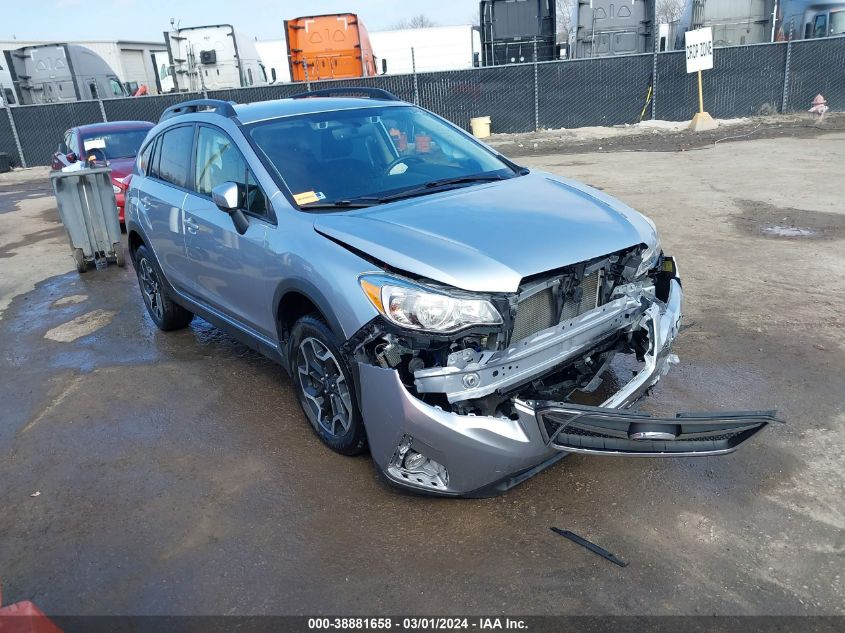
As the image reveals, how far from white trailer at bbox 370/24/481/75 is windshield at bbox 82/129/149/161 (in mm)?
26274

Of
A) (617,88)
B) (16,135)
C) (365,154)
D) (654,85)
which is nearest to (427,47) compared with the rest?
(617,88)

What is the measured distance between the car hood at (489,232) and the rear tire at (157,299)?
108 inches

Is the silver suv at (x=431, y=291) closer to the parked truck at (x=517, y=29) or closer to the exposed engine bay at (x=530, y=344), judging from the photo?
Result: the exposed engine bay at (x=530, y=344)

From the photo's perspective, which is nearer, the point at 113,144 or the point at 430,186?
the point at 430,186

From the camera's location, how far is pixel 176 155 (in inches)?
201

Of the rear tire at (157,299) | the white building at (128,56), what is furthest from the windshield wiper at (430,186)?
the white building at (128,56)

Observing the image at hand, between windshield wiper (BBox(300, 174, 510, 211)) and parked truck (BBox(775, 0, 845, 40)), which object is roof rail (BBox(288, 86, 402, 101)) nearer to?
windshield wiper (BBox(300, 174, 510, 211))

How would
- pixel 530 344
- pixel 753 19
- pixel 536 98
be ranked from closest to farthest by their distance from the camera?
1. pixel 530 344
2. pixel 536 98
3. pixel 753 19

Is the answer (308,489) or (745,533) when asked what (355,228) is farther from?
(745,533)

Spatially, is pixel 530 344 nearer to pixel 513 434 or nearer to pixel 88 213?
pixel 513 434

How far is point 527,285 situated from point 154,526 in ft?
7.23

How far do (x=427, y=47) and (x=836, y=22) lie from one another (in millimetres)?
20470

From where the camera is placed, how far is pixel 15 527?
11.3ft

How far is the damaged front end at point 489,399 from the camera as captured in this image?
2.85 meters
